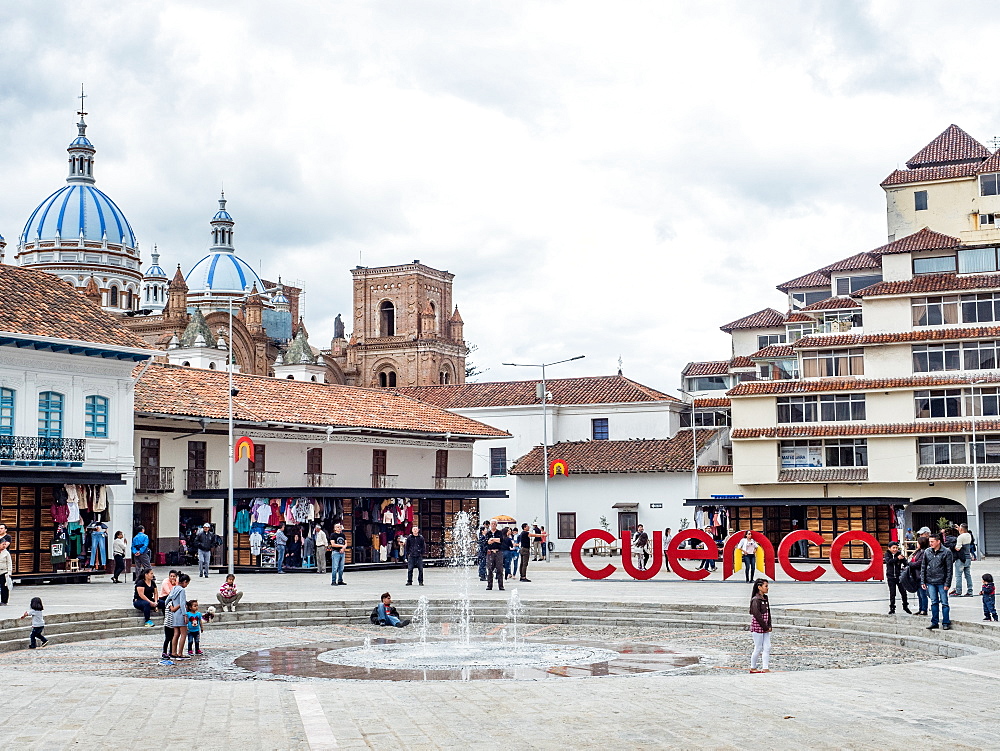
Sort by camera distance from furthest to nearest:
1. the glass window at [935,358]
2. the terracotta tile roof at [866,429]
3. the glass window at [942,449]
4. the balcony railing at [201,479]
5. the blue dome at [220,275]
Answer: the blue dome at [220,275] → the glass window at [935,358] → the glass window at [942,449] → the terracotta tile roof at [866,429] → the balcony railing at [201,479]

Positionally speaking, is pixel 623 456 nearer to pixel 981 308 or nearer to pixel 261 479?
pixel 981 308

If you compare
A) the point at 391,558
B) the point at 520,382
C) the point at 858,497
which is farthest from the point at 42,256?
the point at 858,497

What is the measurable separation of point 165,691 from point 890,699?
8372mm

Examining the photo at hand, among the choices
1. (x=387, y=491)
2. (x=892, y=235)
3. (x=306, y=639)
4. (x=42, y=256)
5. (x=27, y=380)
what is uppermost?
(x=42, y=256)

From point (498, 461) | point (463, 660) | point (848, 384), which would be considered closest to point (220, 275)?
point (498, 461)

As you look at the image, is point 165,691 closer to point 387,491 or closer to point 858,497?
point 387,491

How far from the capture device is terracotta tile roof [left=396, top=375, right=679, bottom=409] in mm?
67188

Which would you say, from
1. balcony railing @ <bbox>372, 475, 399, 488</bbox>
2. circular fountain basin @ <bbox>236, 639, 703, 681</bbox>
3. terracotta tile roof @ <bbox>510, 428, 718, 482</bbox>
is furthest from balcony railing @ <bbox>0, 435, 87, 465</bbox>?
terracotta tile roof @ <bbox>510, 428, 718, 482</bbox>

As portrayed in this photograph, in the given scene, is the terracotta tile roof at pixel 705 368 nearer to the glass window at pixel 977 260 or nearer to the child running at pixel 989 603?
the glass window at pixel 977 260

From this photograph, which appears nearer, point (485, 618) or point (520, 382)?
point (485, 618)

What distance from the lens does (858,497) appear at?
2052 inches

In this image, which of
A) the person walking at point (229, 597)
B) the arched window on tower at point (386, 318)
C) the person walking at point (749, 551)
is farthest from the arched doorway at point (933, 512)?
the arched window on tower at point (386, 318)

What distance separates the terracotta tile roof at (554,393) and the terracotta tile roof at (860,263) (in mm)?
11360

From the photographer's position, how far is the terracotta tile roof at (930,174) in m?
59.4
